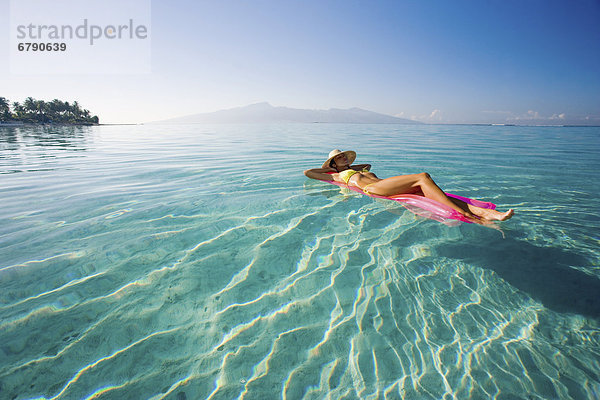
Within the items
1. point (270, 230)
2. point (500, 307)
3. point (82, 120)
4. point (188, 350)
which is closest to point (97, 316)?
point (188, 350)

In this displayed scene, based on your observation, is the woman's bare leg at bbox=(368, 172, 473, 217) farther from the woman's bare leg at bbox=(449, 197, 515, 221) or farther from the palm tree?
the palm tree

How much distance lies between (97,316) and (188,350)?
942 mm

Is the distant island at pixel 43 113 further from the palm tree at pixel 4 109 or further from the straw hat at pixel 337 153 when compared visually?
the straw hat at pixel 337 153

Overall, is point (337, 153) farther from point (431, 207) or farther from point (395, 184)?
point (431, 207)

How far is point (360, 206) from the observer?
4711 millimetres

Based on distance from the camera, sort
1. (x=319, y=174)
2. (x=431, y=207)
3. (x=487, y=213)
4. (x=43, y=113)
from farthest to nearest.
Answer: (x=43, y=113), (x=319, y=174), (x=431, y=207), (x=487, y=213)

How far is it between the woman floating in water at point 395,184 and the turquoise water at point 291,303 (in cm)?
33

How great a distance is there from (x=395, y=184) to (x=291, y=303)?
3019mm

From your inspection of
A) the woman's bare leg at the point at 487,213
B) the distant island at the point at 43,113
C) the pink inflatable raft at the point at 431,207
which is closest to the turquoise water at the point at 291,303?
the pink inflatable raft at the point at 431,207

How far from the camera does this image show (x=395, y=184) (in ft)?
14.3

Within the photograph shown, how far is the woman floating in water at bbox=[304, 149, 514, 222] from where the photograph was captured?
3639 millimetres

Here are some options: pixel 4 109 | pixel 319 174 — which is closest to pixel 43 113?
pixel 4 109

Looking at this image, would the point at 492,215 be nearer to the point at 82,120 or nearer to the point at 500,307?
the point at 500,307

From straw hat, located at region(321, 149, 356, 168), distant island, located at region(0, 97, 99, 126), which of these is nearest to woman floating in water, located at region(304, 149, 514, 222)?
straw hat, located at region(321, 149, 356, 168)
